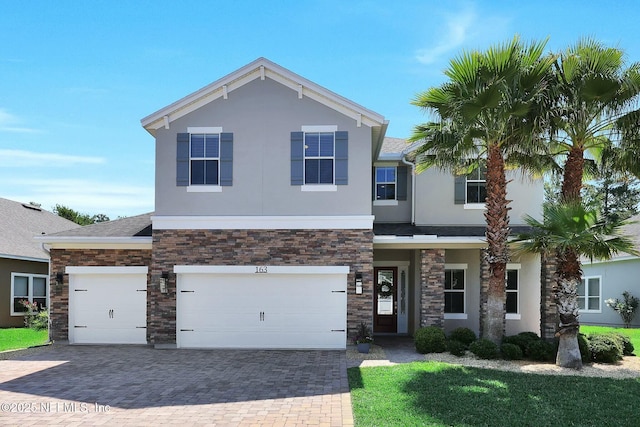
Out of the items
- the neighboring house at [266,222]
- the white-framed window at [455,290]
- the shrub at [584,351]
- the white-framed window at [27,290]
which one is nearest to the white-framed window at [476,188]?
the white-framed window at [455,290]

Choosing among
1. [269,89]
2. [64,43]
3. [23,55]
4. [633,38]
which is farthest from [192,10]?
[633,38]

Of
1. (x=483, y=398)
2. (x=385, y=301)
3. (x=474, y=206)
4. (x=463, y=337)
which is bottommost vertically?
(x=483, y=398)

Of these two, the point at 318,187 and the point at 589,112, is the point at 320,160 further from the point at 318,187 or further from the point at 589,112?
the point at 589,112

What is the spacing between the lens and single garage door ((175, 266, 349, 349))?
14992 millimetres

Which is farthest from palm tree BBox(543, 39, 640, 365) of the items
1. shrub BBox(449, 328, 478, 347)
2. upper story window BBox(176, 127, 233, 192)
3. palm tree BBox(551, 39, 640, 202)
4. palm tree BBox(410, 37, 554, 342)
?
upper story window BBox(176, 127, 233, 192)

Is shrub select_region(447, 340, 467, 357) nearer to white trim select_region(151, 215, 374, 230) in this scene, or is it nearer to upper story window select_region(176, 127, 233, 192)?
white trim select_region(151, 215, 374, 230)

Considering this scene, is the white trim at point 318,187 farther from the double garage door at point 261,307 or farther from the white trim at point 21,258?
the white trim at point 21,258

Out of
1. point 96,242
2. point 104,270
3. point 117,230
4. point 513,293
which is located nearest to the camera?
point 96,242

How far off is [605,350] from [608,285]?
12.4 metres

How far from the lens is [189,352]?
47.4ft

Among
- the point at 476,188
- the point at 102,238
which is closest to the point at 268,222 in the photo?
the point at 102,238

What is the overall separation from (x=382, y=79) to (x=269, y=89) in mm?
3235

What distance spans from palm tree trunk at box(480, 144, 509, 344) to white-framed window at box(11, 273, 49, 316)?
18126mm

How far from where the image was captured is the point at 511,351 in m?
12.9
